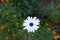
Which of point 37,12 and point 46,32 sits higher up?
point 37,12

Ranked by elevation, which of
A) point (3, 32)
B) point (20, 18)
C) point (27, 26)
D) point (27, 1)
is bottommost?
point (27, 26)

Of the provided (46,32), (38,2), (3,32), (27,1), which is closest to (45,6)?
(38,2)

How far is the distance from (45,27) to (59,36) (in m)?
0.29

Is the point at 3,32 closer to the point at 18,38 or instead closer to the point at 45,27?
the point at 18,38

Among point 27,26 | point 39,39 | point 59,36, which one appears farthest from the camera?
point 59,36

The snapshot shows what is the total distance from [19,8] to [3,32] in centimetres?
57

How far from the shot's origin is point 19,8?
4090 mm

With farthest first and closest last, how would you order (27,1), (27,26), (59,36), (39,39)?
(27,1) → (59,36) → (39,39) → (27,26)

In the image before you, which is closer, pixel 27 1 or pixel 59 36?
pixel 59 36

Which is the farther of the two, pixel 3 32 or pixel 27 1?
pixel 27 1

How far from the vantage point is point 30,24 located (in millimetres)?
3246

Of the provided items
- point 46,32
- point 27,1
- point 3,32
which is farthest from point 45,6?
point 3,32

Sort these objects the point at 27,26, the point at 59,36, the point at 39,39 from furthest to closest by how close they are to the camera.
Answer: the point at 59,36
the point at 39,39
the point at 27,26

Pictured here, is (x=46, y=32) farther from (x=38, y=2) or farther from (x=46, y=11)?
(x=38, y=2)
